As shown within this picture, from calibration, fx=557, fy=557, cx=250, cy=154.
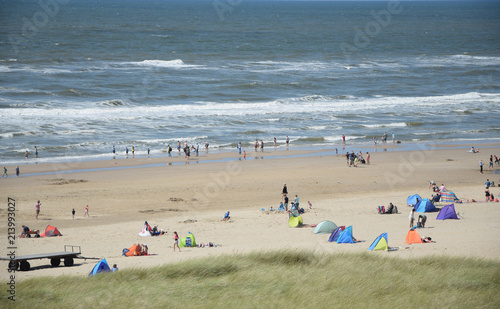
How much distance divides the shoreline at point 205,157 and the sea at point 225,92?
Result: 1.13 meters

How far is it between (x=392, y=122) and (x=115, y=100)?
25607 mm

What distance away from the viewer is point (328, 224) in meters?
20.6

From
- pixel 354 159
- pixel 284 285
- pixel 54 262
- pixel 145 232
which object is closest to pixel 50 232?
pixel 145 232

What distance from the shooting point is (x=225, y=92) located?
5900 centimetres

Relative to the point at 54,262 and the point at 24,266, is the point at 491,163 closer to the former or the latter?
the point at 54,262

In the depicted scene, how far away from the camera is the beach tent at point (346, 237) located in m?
19.0

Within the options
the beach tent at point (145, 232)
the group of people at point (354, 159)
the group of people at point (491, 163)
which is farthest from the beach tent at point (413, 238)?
the group of people at point (491, 163)

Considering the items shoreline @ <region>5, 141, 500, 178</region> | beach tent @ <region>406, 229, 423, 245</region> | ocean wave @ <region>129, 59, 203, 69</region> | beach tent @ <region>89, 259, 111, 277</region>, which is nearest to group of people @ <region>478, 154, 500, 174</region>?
shoreline @ <region>5, 141, 500, 178</region>

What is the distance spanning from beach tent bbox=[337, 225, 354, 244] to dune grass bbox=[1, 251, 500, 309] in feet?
11.6

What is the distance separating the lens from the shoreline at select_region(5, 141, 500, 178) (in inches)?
1309

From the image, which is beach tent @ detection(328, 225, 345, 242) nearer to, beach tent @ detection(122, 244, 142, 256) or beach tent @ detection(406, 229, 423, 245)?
beach tent @ detection(406, 229, 423, 245)

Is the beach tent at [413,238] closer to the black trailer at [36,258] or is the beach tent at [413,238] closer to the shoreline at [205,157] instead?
the black trailer at [36,258]

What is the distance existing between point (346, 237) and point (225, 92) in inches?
1633

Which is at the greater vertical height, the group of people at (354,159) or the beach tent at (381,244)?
the group of people at (354,159)
